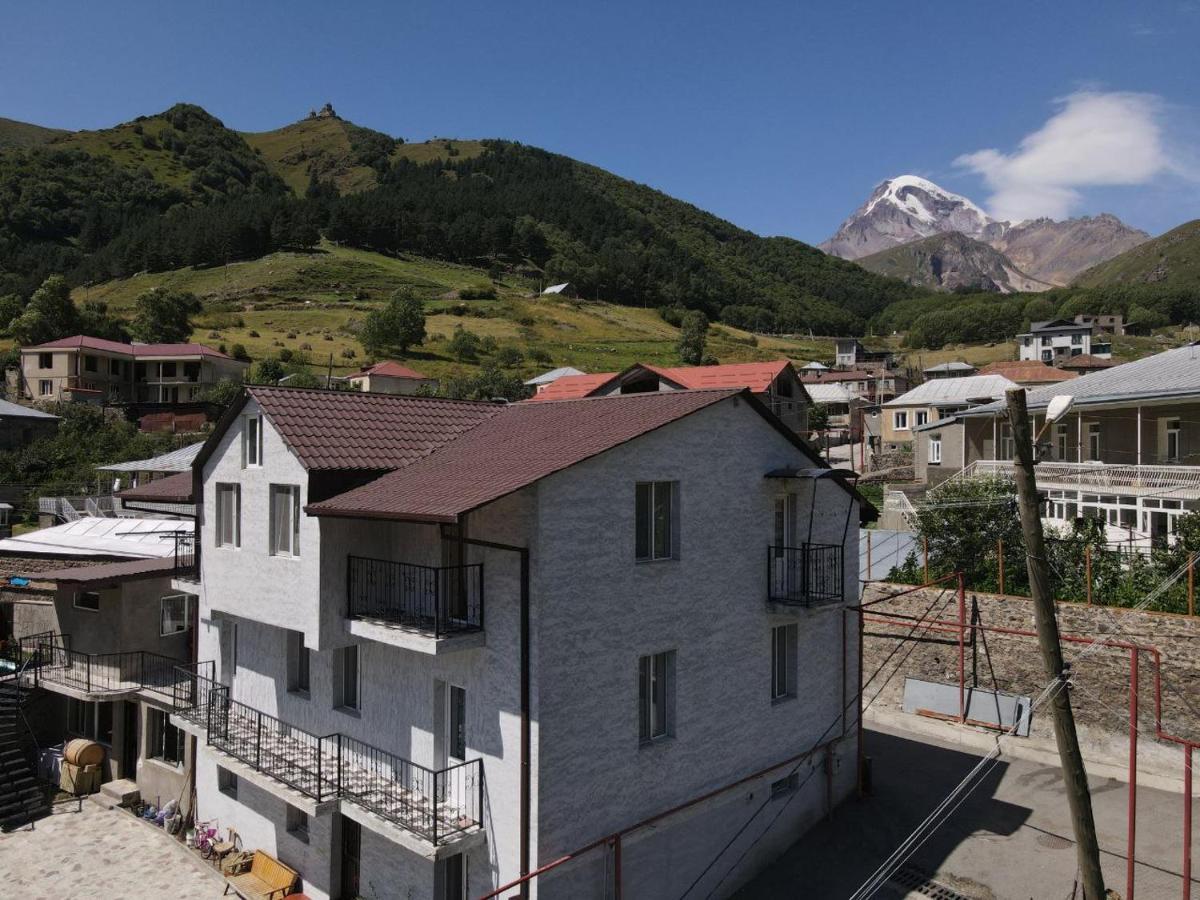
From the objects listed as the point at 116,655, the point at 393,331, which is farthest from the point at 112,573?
the point at 393,331

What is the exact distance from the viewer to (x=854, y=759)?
18.7 metres

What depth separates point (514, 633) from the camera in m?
12.0

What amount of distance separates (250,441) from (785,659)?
11.5 m

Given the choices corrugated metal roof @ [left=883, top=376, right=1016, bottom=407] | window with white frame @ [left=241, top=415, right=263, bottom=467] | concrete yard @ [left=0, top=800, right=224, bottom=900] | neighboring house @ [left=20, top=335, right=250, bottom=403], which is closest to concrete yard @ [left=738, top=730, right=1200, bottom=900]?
concrete yard @ [left=0, top=800, right=224, bottom=900]

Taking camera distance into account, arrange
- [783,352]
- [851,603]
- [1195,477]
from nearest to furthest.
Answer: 1. [851,603]
2. [1195,477]
3. [783,352]

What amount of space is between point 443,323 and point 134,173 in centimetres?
13000

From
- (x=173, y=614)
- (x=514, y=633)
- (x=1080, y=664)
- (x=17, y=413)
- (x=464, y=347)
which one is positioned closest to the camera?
(x=514, y=633)

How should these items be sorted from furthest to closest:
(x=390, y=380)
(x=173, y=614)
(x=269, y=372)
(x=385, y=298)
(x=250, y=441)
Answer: (x=385, y=298)
(x=269, y=372)
(x=390, y=380)
(x=173, y=614)
(x=250, y=441)

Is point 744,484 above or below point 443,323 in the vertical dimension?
below

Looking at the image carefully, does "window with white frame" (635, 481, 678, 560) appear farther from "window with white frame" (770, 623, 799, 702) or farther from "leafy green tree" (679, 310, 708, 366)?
"leafy green tree" (679, 310, 708, 366)

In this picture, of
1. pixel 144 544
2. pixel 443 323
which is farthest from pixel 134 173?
pixel 144 544

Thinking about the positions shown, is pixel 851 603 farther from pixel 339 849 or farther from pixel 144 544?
pixel 144 544

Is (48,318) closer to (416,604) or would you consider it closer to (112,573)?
(112,573)

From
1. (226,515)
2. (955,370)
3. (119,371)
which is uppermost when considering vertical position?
(955,370)
